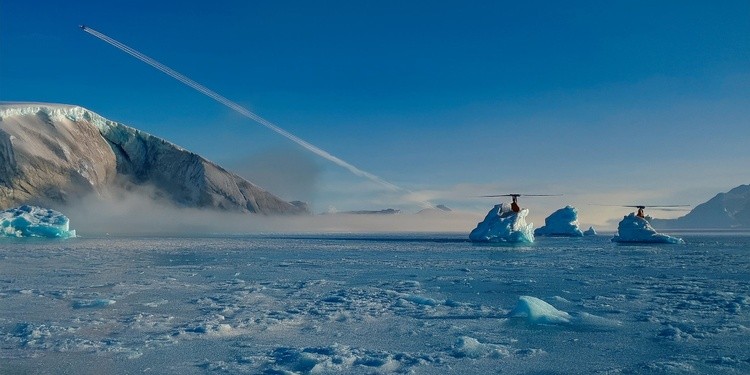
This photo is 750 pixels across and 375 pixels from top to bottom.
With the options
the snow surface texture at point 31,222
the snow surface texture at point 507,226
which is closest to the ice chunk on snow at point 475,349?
the snow surface texture at point 507,226

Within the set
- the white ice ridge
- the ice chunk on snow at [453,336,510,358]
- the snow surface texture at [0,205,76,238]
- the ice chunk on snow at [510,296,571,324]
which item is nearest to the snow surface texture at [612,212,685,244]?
the ice chunk on snow at [510,296,571,324]

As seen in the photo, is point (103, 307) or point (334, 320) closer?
point (334, 320)

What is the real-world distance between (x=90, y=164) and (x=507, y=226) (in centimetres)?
5523

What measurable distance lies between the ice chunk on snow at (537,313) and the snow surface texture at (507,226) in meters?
34.7

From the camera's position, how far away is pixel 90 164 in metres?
69.8

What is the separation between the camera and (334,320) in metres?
8.50

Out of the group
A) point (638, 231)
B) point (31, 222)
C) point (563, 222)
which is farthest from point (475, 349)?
point (563, 222)

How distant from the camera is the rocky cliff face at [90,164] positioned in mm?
58669

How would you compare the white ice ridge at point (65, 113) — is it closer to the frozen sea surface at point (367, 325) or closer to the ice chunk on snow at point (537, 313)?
the frozen sea surface at point (367, 325)

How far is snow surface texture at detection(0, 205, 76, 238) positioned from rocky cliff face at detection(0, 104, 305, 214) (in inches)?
730

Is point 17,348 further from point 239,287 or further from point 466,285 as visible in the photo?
point 466,285

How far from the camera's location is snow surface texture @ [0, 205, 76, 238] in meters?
41.4

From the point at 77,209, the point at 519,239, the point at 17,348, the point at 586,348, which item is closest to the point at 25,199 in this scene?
the point at 77,209

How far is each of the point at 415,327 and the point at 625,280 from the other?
946 centimetres
